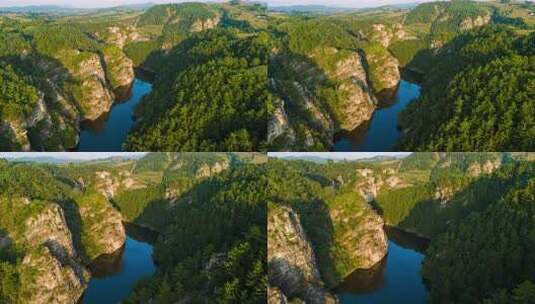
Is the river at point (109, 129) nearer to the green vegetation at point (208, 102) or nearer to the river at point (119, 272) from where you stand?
A: the green vegetation at point (208, 102)

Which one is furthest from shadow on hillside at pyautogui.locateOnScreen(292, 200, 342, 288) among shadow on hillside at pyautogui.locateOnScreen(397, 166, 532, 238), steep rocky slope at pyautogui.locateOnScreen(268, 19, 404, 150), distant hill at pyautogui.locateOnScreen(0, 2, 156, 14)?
distant hill at pyautogui.locateOnScreen(0, 2, 156, 14)

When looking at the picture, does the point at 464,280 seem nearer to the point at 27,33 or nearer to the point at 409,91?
the point at 409,91

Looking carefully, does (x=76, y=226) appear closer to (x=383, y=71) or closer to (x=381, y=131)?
(x=381, y=131)

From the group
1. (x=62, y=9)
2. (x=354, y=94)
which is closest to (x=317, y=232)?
(x=354, y=94)

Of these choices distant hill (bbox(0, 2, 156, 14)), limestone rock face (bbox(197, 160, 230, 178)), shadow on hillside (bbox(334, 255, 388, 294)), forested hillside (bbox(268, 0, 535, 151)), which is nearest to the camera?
forested hillside (bbox(268, 0, 535, 151))

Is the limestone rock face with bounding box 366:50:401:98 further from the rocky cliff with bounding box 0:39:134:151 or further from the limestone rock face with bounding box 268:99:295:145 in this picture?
the rocky cliff with bounding box 0:39:134:151
